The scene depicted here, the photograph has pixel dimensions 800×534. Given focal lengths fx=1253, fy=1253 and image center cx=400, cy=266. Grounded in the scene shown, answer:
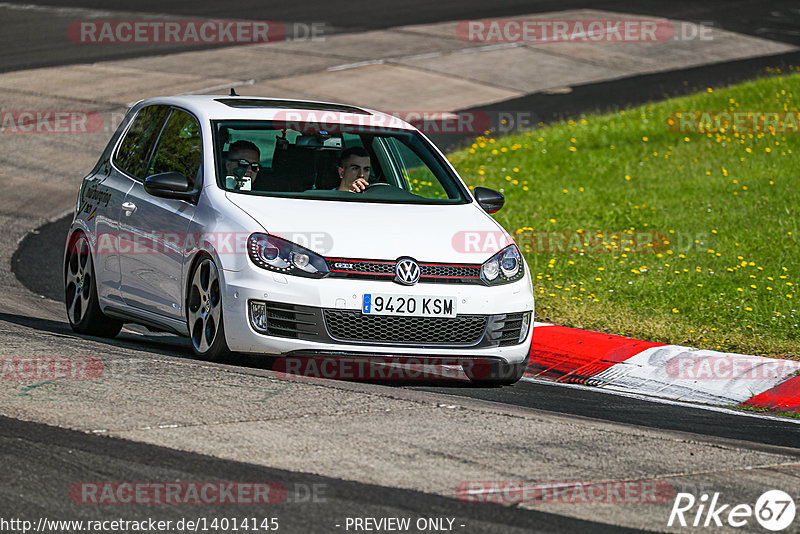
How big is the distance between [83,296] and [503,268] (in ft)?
10.7

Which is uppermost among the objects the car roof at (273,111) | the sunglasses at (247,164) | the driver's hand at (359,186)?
the car roof at (273,111)

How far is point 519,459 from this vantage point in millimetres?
5707

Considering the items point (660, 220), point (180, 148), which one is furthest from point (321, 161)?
point (660, 220)

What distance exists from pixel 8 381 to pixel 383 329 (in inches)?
82.1

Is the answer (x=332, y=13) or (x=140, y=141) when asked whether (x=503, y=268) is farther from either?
(x=332, y=13)

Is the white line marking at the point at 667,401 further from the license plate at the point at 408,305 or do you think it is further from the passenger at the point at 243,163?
the passenger at the point at 243,163

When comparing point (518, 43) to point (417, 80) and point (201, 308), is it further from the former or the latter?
point (201, 308)

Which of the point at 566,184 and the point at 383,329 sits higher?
the point at 383,329

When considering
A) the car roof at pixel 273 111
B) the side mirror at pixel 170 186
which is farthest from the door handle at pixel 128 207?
the car roof at pixel 273 111

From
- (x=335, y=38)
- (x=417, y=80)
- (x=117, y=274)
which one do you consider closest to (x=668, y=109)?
(x=417, y=80)

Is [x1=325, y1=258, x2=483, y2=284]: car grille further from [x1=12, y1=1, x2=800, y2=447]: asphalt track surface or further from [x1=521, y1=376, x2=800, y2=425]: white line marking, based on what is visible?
[x1=521, y1=376, x2=800, y2=425]: white line marking

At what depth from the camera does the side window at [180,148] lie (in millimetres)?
8164

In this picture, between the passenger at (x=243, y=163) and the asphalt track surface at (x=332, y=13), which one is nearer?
the passenger at (x=243, y=163)

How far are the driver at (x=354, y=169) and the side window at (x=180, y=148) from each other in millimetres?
974
